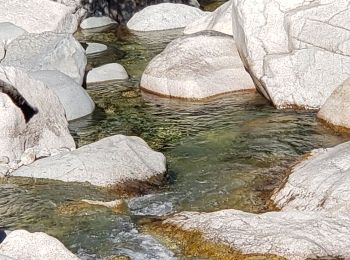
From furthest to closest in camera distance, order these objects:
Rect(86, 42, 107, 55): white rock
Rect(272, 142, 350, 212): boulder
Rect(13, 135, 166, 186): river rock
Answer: Rect(86, 42, 107, 55): white rock, Rect(13, 135, 166, 186): river rock, Rect(272, 142, 350, 212): boulder

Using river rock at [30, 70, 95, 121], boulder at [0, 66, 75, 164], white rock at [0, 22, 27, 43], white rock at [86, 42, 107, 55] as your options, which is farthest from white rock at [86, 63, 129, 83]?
boulder at [0, 66, 75, 164]

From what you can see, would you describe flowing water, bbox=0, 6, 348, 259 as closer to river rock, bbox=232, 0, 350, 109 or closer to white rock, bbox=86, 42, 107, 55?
river rock, bbox=232, 0, 350, 109

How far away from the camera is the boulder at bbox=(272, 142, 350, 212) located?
895cm

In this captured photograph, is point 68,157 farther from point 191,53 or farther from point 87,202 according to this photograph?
point 191,53

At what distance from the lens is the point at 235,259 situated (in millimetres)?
7922

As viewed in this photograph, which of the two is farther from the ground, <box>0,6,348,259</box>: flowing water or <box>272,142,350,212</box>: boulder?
<box>272,142,350,212</box>: boulder

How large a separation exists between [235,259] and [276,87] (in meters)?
6.70

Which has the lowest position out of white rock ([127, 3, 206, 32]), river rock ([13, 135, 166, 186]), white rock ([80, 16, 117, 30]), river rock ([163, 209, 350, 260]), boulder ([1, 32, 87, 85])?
white rock ([80, 16, 117, 30])

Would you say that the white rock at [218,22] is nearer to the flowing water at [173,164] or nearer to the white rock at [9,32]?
the flowing water at [173,164]

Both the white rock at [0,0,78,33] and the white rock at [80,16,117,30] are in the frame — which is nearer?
the white rock at [0,0,78,33]

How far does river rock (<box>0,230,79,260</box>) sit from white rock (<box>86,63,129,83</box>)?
29.7 feet

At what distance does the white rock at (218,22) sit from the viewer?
17.7m

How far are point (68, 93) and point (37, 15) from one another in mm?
7102

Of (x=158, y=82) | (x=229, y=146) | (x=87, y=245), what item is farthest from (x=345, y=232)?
(x=158, y=82)
